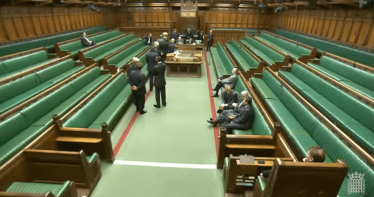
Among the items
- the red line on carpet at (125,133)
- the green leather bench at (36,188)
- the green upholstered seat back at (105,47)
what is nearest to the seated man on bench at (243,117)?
the red line on carpet at (125,133)

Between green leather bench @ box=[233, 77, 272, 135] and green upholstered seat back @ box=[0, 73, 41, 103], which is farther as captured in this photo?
green upholstered seat back @ box=[0, 73, 41, 103]

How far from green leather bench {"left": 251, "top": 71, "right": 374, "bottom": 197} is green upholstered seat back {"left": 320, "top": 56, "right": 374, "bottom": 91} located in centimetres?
158

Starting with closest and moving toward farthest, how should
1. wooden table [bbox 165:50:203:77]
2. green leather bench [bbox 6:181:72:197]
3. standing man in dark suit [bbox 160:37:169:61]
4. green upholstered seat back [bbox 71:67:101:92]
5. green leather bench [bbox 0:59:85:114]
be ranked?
A: green leather bench [bbox 6:181:72:197], green leather bench [bbox 0:59:85:114], green upholstered seat back [bbox 71:67:101:92], wooden table [bbox 165:50:203:77], standing man in dark suit [bbox 160:37:169:61]

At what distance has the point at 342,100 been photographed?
3.75 meters

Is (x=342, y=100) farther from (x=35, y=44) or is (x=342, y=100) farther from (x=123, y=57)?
(x=35, y=44)

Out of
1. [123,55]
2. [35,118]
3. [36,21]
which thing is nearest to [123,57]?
[123,55]

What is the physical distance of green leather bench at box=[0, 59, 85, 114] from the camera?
3.91 m

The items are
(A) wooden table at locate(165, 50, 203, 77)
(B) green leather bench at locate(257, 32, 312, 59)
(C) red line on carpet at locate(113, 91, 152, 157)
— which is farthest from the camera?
(A) wooden table at locate(165, 50, 203, 77)

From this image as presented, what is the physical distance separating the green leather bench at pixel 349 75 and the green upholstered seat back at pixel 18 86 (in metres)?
6.60

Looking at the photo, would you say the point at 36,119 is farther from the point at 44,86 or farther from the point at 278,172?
the point at 278,172

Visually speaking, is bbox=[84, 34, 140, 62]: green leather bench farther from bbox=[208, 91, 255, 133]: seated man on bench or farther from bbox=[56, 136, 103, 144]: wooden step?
bbox=[208, 91, 255, 133]: seated man on bench

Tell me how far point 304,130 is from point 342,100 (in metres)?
1.09

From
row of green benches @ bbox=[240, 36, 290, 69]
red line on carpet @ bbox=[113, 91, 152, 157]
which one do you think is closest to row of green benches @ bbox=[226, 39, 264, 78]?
row of green benches @ bbox=[240, 36, 290, 69]

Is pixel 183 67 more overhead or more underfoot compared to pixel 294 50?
more underfoot
